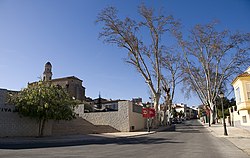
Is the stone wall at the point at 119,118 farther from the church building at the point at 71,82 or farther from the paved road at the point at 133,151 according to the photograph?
the church building at the point at 71,82

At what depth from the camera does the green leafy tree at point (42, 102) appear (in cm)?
1959

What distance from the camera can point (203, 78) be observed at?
1989 inches

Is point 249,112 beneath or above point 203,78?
beneath

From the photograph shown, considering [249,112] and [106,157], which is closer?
[106,157]

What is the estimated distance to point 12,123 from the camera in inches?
784

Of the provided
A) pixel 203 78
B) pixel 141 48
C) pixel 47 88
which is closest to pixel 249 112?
pixel 141 48

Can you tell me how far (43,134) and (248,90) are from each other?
21277 mm

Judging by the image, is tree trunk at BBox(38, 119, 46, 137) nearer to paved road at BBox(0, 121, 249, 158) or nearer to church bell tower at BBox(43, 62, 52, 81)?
paved road at BBox(0, 121, 249, 158)

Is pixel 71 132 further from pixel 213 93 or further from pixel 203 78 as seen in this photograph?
pixel 203 78

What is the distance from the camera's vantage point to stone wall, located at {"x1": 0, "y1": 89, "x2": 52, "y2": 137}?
19.4 metres

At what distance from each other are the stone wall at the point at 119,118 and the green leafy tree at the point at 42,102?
31.1 feet

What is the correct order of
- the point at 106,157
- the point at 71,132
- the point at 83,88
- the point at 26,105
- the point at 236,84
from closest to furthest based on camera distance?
the point at 106,157 → the point at 26,105 → the point at 71,132 → the point at 236,84 → the point at 83,88

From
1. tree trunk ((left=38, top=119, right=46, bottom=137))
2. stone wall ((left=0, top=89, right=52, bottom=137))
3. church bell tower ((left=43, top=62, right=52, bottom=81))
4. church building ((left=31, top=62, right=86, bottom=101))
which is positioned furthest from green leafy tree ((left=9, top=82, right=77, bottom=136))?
church bell tower ((left=43, top=62, right=52, bottom=81))

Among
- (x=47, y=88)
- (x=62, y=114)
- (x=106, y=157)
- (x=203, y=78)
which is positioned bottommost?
(x=106, y=157)
